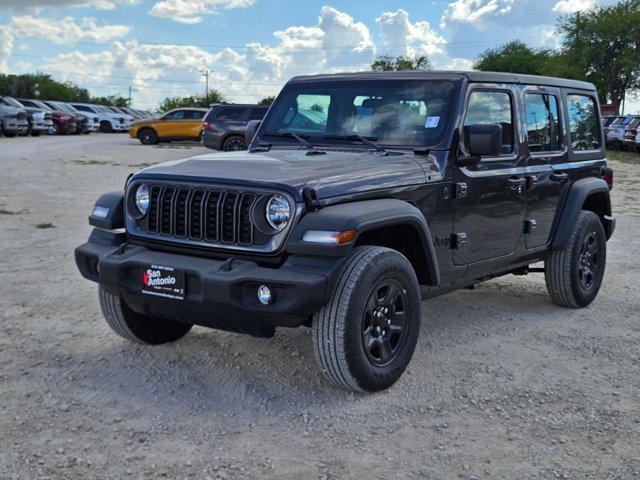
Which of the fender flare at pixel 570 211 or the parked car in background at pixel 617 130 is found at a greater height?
the fender flare at pixel 570 211

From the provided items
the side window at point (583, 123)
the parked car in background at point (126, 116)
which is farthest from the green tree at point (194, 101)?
the side window at point (583, 123)

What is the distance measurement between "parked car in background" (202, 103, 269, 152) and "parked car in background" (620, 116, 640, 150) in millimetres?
15170

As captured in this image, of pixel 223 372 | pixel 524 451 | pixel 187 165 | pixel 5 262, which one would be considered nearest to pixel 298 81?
pixel 187 165

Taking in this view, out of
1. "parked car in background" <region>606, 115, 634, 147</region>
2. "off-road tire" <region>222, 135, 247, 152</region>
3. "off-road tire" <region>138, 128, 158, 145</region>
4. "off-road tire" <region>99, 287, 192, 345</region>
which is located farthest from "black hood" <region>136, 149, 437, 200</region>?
"parked car in background" <region>606, 115, 634, 147</region>

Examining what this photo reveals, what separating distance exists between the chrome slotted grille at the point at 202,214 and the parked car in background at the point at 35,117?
28808 millimetres

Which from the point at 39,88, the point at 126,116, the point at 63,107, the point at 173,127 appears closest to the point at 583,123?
the point at 173,127

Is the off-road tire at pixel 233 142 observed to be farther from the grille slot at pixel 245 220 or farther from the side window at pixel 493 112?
the grille slot at pixel 245 220

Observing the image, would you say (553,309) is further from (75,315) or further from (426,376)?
(75,315)

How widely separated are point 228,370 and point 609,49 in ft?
188

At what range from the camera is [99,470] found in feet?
11.7

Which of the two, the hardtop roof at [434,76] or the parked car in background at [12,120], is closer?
the hardtop roof at [434,76]

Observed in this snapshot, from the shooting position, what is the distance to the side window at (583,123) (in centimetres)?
658

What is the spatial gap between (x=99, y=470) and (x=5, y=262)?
15.8ft

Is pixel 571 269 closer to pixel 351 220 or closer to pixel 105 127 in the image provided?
pixel 351 220
